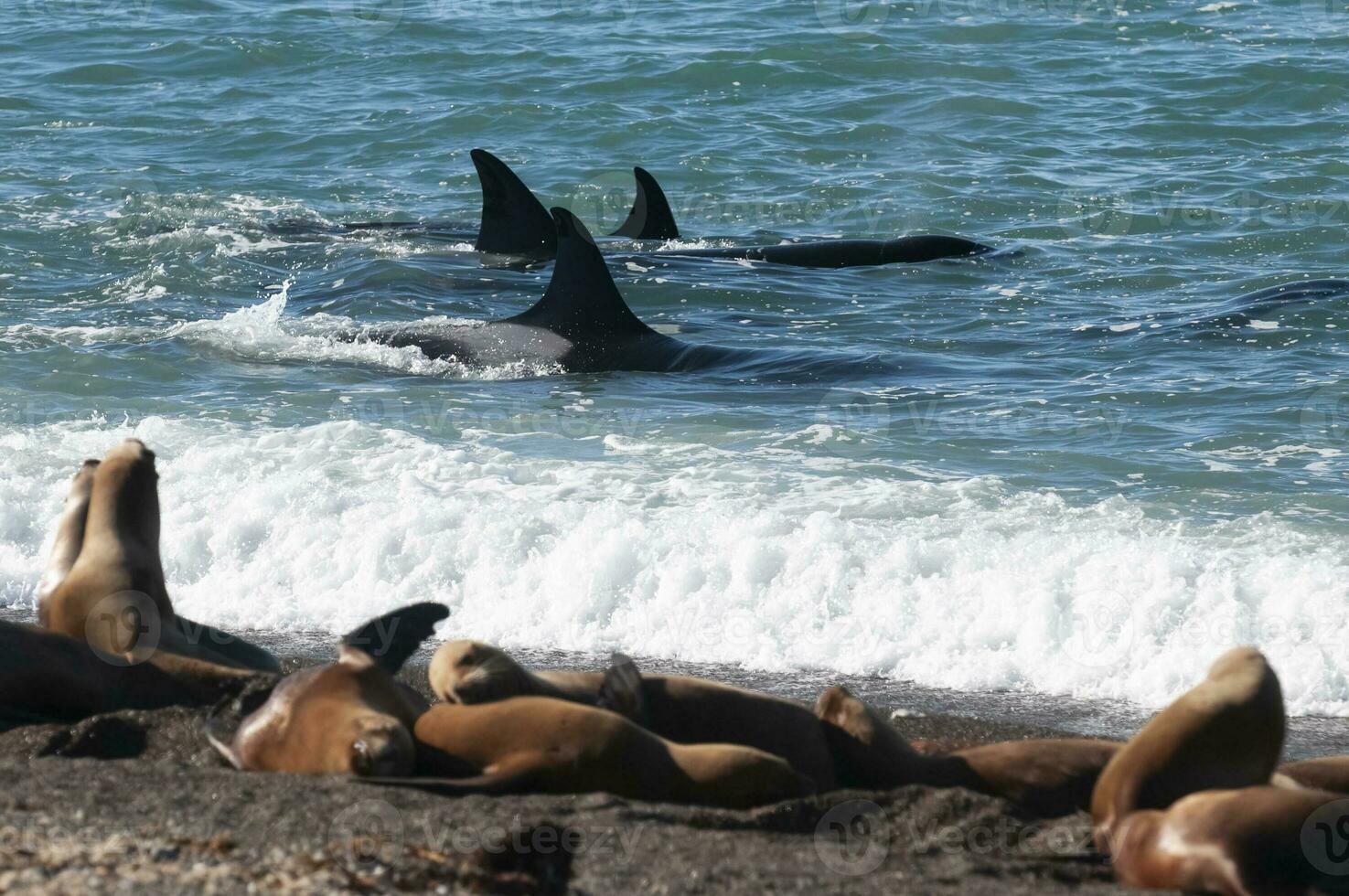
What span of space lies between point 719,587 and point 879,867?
10.6 ft

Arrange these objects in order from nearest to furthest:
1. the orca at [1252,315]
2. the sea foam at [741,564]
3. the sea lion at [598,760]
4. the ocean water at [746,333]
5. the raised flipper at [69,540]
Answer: the sea lion at [598,760] → the raised flipper at [69,540] → the sea foam at [741,564] → the ocean water at [746,333] → the orca at [1252,315]

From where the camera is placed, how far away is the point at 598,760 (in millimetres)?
3926

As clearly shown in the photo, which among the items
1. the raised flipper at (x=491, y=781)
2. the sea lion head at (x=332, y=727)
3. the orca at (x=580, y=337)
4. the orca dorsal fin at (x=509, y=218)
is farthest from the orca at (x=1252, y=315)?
the raised flipper at (x=491, y=781)

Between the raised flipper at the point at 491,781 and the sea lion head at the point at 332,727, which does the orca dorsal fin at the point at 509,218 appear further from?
the raised flipper at the point at 491,781

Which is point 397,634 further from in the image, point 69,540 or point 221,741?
point 69,540

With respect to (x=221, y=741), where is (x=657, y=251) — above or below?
below

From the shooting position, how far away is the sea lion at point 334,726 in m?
3.93

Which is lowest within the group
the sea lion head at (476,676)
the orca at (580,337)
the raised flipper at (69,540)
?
the orca at (580,337)

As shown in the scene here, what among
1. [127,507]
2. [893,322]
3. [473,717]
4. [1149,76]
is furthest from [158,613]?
[1149,76]

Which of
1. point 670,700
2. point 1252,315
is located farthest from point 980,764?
point 1252,315

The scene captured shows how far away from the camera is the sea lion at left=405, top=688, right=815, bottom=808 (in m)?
3.91

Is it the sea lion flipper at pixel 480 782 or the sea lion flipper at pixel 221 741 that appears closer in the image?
the sea lion flipper at pixel 480 782

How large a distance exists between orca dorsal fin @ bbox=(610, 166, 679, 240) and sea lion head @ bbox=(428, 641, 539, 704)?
10404 mm

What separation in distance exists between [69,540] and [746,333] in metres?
7.28
